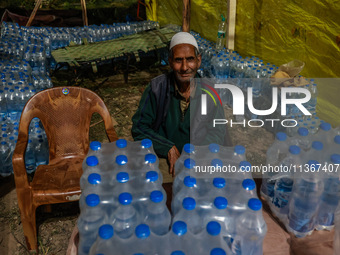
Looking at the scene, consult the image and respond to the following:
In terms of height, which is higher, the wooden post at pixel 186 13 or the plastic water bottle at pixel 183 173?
the wooden post at pixel 186 13

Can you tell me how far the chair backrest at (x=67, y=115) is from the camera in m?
3.40

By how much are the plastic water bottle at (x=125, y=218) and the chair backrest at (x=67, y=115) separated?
75.8 inches

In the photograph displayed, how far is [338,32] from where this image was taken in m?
4.65

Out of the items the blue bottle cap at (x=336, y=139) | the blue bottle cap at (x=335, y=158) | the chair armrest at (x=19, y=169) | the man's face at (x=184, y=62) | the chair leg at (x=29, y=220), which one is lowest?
the chair leg at (x=29, y=220)

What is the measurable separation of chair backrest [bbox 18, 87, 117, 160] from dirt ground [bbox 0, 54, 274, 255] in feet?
3.14

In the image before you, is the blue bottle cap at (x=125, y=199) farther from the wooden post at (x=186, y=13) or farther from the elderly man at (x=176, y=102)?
the wooden post at (x=186, y=13)

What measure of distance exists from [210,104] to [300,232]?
163cm

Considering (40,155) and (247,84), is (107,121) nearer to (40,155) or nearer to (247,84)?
(40,155)

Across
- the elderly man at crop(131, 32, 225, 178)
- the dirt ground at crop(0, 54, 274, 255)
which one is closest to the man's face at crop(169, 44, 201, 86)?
the elderly man at crop(131, 32, 225, 178)

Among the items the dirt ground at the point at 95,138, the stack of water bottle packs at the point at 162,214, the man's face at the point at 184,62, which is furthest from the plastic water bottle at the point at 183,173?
the dirt ground at the point at 95,138

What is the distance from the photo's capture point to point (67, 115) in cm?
351

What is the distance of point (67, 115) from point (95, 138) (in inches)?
96.6

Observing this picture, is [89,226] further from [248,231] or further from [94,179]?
[248,231]

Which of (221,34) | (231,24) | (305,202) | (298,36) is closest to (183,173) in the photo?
(305,202)
